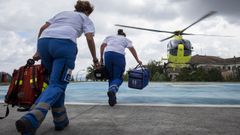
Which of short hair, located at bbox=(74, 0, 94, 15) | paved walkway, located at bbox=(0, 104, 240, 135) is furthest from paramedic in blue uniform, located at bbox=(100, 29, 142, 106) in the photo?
short hair, located at bbox=(74, 0, 94, 15)

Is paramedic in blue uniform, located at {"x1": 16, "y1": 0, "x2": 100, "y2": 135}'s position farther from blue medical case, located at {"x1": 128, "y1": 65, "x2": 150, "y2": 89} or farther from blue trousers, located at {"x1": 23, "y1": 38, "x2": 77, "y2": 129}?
blue medical case, located at {"x1": 128, "y1": 65, "x2": 150, "y2": 89}

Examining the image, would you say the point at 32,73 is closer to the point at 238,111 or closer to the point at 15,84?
the point at 15,84

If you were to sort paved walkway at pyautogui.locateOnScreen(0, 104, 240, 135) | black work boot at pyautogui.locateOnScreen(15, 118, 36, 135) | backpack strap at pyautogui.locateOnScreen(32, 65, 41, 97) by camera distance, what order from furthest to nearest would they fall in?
1. paved walkway at pyautogui.locateOnScreen(0, 104, 240, 135)
2. backpack strap at pyautogui.locateOnScreen(32, 65, 41, 97)
3. black work boot at pyautogui.locateOnScreen(15, 118, 36, 135)

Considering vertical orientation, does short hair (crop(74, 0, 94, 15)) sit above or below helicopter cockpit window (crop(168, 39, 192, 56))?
below

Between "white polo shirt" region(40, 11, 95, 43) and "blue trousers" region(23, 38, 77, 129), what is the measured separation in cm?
7

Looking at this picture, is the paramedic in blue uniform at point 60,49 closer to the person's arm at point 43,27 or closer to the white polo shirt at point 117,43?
the person's arm at point 43,27

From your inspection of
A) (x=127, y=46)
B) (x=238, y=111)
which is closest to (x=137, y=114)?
(x=238, y=111)

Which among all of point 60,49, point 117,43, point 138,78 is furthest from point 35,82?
point 138,78

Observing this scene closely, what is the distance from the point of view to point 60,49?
12.4ft

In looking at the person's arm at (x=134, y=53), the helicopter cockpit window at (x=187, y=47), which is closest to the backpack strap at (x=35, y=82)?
the person's arm at (x=134, y=53)

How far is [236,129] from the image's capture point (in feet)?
13.3

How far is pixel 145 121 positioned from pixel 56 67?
1.50 m

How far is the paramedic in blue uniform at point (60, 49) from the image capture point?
3.61 metres

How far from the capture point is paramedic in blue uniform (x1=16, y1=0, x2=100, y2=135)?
142 inches
